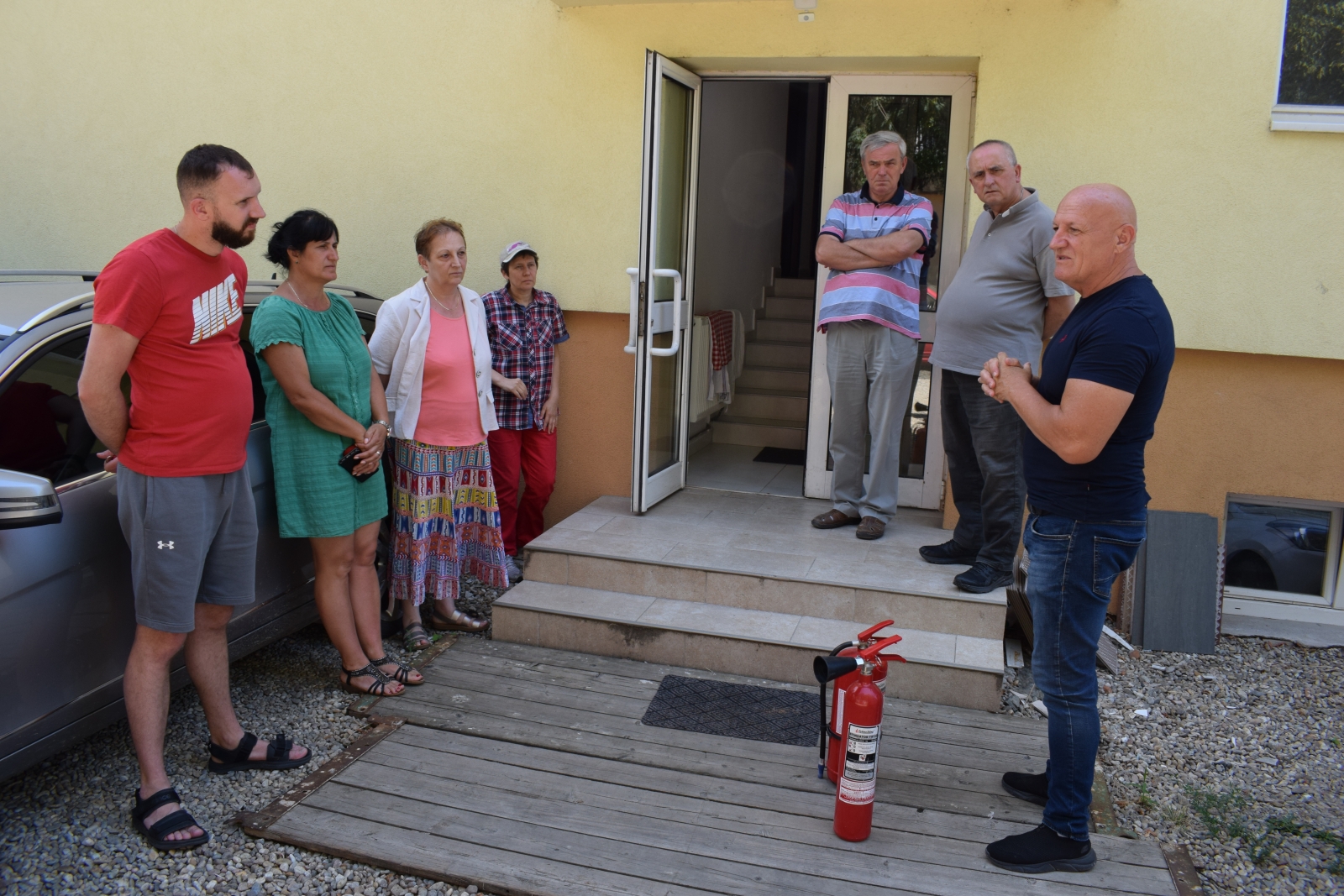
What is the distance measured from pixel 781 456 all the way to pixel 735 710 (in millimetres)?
3115

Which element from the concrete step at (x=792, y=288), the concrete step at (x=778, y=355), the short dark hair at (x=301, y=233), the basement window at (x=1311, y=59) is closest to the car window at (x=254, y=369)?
the short dark hair at (x=301, y=233)

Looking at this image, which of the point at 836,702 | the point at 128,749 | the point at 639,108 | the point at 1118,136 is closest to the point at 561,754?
the point at 836,702

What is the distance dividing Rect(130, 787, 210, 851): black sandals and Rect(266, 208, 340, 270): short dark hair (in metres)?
1.80

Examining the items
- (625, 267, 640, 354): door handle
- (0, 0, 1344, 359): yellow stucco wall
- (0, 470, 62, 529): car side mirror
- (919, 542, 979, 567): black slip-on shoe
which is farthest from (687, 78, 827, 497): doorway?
(0, 470, 62, 529): car side mirror

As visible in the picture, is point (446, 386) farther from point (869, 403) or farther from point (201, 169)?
point (869, 403)

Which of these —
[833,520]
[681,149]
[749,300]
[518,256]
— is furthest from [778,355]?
[518,256]

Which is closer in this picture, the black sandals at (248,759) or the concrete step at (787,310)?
the black sandals at (248,759)

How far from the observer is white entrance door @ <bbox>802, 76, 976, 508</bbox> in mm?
5062

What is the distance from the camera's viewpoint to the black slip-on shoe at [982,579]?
164 inches

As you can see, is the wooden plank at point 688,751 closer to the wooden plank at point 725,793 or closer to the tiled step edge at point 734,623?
the wooden plank at point 725,793

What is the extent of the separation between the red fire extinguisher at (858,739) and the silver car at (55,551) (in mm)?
2200

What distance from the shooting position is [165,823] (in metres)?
2.95

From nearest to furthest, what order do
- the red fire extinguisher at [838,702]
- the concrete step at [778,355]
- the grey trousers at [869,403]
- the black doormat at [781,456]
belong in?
the red fire extinguisher at [838,702] → the grey trousers at [869,403] → the black doormat at [781,456] → the concrete step at [778,355]

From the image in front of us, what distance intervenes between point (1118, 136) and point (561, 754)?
3.70 metres
